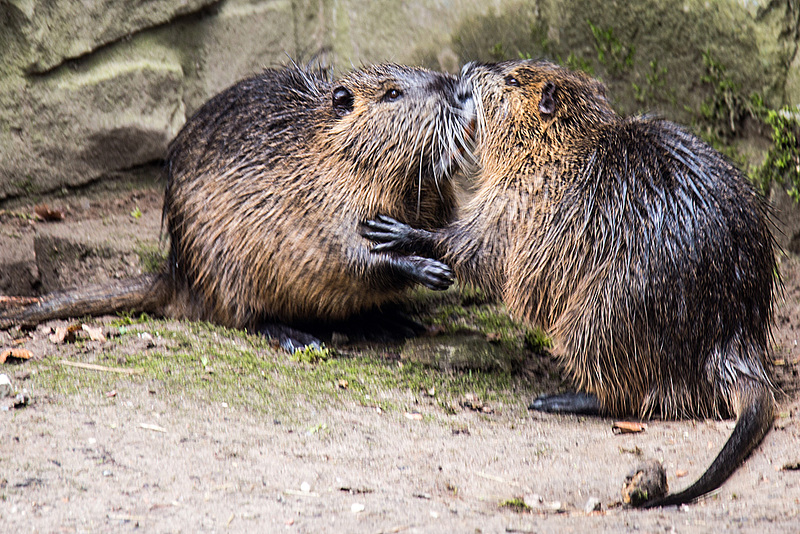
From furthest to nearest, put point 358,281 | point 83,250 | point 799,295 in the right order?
point 83,250 → point 799,295 → point 358,281

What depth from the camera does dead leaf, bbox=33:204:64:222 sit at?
4426 millimetres

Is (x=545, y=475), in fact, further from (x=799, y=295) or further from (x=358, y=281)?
(x=799, y=295)

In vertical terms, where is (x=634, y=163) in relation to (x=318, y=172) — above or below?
above

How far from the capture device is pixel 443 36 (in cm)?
474

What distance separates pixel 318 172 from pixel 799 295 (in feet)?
7.42

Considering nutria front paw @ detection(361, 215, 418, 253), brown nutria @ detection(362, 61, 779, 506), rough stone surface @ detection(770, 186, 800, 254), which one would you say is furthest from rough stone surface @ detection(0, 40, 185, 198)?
rough stone surface @ detection(770, 186, 800, 254)

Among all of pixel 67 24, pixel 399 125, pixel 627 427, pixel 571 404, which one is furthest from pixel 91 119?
pixel 627 427

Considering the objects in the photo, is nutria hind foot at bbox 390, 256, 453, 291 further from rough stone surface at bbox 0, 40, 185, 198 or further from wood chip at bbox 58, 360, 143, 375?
rough stone surface at bbox 0, 40, 185, 198

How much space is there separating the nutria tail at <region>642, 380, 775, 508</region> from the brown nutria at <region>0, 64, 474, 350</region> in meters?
1.28

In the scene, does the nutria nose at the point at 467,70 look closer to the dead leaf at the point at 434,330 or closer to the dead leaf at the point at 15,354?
the dead leaf at the point at 434,330

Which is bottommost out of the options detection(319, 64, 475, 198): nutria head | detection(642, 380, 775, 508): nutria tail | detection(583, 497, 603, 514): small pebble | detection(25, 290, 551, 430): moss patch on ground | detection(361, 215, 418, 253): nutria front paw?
detection(25, 290, 551, 430): moss patch on ground

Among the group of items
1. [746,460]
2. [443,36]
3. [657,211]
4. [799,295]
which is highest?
[443,36]

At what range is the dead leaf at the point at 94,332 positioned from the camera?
10.9 feet

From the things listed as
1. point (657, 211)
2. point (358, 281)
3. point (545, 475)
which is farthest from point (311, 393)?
point (657, 211)
